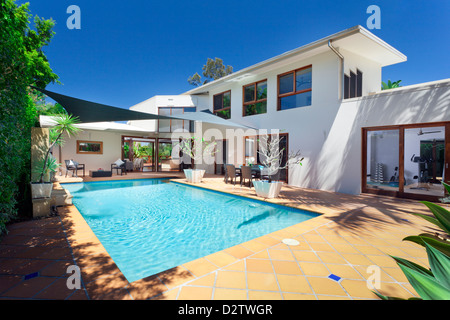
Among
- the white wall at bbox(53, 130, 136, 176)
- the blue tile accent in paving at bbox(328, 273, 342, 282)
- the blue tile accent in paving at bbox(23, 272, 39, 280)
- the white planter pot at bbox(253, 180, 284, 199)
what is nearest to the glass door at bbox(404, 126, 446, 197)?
the white planter pot at bbox(253, 180, 284, 199)

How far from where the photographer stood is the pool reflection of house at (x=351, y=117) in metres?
6.50

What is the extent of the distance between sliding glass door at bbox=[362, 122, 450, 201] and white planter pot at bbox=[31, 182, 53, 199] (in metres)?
9.22

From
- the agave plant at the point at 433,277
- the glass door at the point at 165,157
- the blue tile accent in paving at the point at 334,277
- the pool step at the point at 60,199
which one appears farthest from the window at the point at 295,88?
the glass door at the point at 165,157

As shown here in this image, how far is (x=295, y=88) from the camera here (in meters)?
9.30

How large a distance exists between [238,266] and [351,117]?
23.8 feet

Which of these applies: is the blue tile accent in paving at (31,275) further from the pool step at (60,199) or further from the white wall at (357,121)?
the white wall at (357,121)

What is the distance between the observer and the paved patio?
2.04 meters

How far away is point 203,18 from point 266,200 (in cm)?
1601

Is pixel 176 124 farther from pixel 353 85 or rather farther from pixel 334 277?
pixel 334 277

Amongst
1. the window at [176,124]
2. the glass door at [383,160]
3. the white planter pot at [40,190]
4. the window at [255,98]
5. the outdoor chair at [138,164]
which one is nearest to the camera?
the white planter pot at [40,190]

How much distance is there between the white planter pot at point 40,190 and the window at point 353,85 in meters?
9.66

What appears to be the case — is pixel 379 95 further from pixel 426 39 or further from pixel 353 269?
pixel 426 39

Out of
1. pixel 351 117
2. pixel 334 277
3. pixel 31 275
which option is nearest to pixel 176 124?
pixel 351 117
